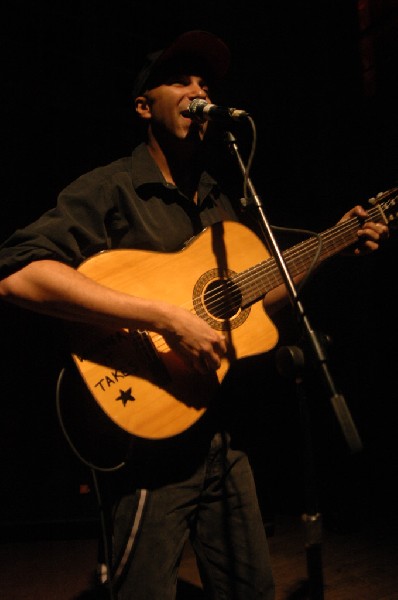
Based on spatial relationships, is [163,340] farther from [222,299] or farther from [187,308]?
[222,299]

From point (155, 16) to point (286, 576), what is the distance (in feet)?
16.0

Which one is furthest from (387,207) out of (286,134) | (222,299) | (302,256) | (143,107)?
(286,134)

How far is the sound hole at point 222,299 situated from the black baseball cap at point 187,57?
38.1 inches

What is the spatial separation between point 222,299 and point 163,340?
1.14 feet

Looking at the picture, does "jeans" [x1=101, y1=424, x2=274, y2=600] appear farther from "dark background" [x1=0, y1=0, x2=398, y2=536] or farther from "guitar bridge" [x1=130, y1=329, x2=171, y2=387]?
"dark background" [x1=0, y1=0, x2=398, y2=536]

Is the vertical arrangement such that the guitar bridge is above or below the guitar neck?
below

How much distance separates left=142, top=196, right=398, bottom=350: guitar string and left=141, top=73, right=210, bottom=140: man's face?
63cm

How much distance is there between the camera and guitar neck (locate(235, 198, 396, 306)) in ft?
6.08

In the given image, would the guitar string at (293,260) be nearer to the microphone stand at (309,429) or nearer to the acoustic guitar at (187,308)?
the acoustic guitar at (187,308)

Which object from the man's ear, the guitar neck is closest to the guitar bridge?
the guitar neck

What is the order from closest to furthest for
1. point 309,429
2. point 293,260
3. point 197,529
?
1. point 309,429
2. point 197,529
3. point 293,260

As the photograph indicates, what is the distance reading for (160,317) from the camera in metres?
1.50

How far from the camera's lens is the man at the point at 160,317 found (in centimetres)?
140

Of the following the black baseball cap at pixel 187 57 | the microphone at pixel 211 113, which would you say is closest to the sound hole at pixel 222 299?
the microphone at pixel 211 113
